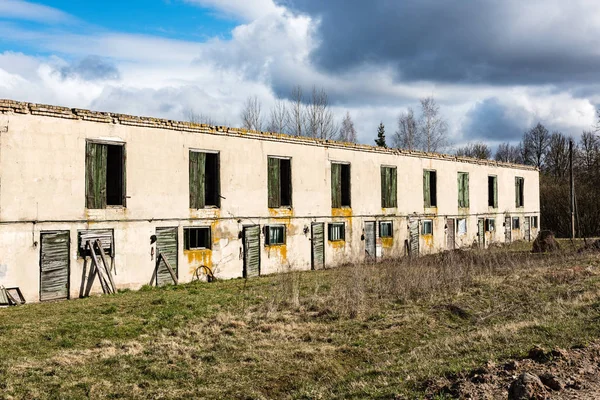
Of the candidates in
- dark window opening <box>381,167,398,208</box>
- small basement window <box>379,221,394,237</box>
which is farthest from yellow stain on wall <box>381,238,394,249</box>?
dark window opening <box>381,167,398,208</box>

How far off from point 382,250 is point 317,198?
5368 millimetres

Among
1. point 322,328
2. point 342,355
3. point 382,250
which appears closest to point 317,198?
point 382,250

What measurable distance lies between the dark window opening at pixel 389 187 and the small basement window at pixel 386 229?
2.92ft

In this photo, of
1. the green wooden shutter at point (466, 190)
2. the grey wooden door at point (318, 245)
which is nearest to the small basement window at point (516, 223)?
the green wooden shutter at point (466, 190)

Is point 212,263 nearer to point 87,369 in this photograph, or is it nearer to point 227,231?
point 227,231

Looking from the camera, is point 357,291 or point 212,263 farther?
point 212,263

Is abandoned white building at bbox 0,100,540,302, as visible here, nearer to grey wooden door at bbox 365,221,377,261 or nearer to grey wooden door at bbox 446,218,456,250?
grey wooden door at bbox 365,221,377,261

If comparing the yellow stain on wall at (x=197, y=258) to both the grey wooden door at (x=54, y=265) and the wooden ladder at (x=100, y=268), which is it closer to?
the wooden ladder at (x=100, y=268)

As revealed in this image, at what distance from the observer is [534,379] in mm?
6480

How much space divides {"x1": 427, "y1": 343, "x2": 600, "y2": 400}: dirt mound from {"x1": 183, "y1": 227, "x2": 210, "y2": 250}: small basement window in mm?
14546

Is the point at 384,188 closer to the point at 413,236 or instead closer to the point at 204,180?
the point at 413,236

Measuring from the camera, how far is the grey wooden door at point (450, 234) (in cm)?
3422

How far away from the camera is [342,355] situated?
10492mm

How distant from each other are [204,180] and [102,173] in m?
4.15
